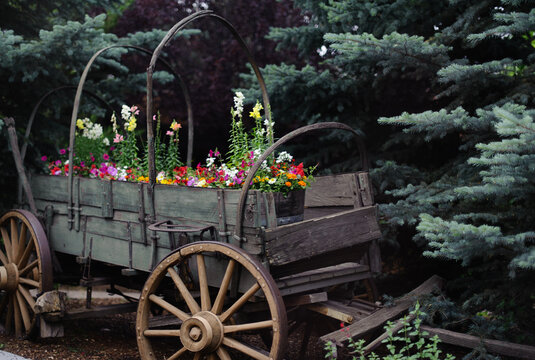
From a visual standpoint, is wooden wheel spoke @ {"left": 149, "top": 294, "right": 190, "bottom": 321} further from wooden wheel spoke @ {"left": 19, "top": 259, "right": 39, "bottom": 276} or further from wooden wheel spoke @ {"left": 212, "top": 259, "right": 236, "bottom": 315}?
wooden wheel spoke @ {"left": 19, "top": 259, "right": 39, "bottom": 276}

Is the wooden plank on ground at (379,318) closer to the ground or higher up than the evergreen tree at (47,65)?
closer to the ground

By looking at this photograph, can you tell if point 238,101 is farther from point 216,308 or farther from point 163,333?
point 163,333

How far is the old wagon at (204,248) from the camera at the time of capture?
3125mm

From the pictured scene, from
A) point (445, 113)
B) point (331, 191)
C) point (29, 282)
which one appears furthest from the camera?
point (29, 282)

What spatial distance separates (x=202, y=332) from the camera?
3.11 meters

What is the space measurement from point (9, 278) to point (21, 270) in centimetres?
12

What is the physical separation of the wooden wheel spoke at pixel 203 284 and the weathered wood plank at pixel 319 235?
1.39 ft

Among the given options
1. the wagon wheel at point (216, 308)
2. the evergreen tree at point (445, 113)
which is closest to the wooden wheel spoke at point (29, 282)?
the wagon wheel at point (216, 308)

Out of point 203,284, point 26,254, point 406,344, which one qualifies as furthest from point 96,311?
point 406,344

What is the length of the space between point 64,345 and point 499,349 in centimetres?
320

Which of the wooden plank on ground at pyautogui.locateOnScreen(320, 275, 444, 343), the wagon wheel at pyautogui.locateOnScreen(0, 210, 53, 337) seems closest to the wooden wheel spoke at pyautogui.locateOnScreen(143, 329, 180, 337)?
the wooden plank on ground at pyautogui.locateOnScreen(320, 275, 444, 343)

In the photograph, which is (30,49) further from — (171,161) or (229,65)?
(229,65)

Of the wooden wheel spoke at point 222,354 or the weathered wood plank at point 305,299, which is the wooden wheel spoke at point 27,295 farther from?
the weathered wood plank at point 305,299

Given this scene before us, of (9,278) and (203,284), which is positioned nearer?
(203,284)
